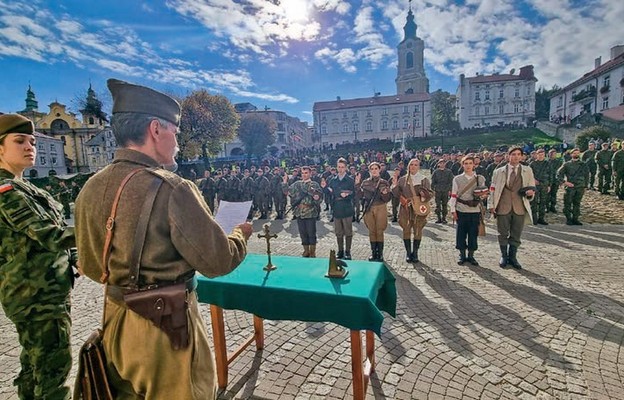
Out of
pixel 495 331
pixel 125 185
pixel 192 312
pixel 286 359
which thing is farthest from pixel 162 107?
pixel 495 331

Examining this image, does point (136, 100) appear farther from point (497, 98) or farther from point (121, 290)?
point (497, 98)

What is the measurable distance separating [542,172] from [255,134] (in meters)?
54.1

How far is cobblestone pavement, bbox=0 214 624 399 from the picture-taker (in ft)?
10.3

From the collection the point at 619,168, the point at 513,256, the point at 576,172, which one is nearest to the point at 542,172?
the point at 576,172

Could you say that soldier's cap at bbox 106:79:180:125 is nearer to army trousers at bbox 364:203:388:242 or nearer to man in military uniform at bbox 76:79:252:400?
man in military uniform at bbox 76:79:252:400

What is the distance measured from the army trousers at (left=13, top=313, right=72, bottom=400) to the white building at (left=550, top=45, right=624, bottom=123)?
60.3 metres

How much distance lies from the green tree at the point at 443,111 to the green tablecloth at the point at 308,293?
75980mm

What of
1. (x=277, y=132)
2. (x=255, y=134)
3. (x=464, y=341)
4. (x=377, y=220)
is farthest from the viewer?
(x=277, y=132)

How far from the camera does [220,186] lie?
15.0 meters

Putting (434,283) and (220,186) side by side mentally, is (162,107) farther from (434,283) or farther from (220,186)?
(220,186)

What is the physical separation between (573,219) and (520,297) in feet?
23.0

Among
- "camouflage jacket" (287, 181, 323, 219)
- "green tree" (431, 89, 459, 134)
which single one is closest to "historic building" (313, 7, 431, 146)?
"green tree" (431, 89, 459, 134)

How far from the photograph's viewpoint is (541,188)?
33.4 feet

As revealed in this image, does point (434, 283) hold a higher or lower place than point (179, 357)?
lower
